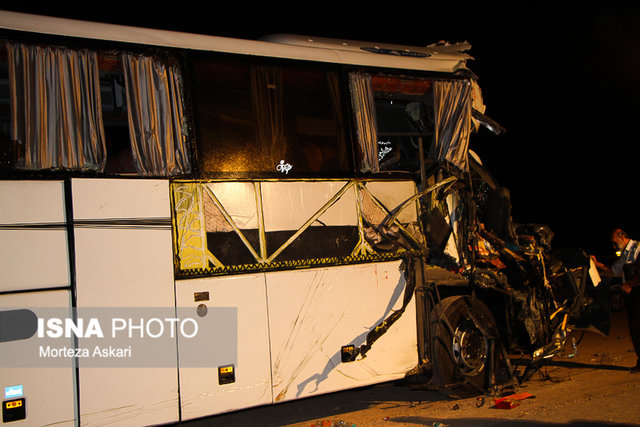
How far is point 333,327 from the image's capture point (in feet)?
18.5

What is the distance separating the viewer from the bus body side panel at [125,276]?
4582mm

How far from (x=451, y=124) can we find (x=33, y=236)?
463 centimetres

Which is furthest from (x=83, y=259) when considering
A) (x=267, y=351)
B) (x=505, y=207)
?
(x=505, y=207)

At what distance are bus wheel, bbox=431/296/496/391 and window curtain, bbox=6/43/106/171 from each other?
3997mm

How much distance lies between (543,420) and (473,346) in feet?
4.16

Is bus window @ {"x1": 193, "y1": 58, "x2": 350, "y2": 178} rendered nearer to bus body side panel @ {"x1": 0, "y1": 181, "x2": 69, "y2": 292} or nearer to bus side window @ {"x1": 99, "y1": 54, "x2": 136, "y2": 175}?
bus side window @ {"x1": 99, "y1": 54, "x2": 136, "y2": 175}

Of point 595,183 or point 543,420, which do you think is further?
point 595,183

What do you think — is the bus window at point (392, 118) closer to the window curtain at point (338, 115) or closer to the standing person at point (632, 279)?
the window curtain at point (338, 115)

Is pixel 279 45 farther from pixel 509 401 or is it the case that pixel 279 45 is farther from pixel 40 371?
pixel 509 401

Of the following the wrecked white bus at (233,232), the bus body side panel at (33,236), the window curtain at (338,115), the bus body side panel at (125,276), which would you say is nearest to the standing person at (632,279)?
the wrecked white bus at (233,232)

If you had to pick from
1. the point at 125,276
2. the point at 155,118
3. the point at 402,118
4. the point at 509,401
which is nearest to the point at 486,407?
the point at 509,401

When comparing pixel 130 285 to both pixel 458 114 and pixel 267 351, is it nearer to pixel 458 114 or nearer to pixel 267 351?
pixel 267 351

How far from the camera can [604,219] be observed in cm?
3000

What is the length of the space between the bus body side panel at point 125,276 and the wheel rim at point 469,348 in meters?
3.26
